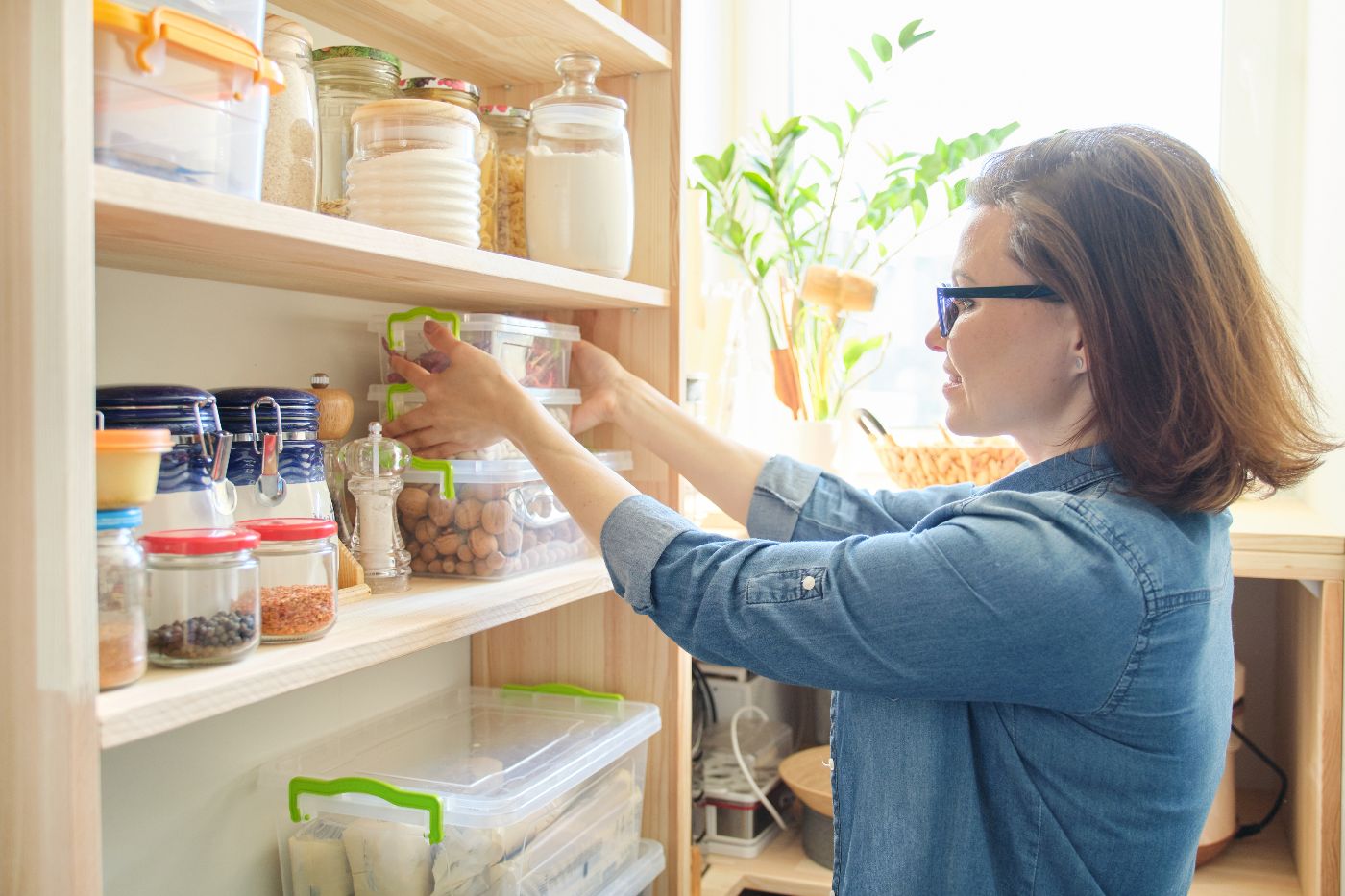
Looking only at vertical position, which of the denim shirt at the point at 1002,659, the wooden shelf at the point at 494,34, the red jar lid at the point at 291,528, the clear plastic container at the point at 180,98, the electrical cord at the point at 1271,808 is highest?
the wooden shelf at the point at 494,34

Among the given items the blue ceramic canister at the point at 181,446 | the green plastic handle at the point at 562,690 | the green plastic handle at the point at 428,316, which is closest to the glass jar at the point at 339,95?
the green plastic handle at the point at 428,316

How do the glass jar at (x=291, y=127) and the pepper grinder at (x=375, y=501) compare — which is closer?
the glass jar at (x=291, y=127)

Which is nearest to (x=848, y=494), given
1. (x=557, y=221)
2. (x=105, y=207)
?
(x=557, y=221)

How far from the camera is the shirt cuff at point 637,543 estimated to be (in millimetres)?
1005

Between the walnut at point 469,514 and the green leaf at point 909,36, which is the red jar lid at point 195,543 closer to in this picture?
the walnut at point 469,514

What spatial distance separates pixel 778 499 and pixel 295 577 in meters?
0.63

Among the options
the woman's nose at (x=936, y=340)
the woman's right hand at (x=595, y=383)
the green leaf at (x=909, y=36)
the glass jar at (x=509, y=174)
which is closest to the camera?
the woman's nose at (x=936, y=340)

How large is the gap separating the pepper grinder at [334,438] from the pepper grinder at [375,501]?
0.01 meters

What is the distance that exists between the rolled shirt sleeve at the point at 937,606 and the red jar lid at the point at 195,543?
0.36 meters

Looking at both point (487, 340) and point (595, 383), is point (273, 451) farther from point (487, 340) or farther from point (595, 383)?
point (595, 383)

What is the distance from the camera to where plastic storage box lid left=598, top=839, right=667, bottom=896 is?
4.23ft

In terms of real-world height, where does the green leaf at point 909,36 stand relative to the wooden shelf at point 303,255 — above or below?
above

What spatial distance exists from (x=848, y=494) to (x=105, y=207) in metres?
0.88

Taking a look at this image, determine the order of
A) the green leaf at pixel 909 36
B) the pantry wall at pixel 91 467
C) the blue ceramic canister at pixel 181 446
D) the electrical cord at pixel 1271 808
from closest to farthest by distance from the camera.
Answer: the pantry wall at pixel 91 467
the blue ceramic canister at pixel 181 446
the electrical cord at pixel 1271 808
the green leaf at pixel 909 36
